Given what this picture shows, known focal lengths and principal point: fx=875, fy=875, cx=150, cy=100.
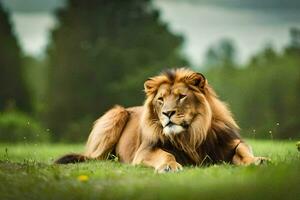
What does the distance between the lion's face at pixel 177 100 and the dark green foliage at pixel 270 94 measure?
19.2 meters

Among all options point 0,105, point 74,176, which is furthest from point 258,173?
point 0,105

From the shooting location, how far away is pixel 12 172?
28.8 feet

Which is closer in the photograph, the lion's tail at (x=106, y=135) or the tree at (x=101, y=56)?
the lion's tail at (x=106, y=135)

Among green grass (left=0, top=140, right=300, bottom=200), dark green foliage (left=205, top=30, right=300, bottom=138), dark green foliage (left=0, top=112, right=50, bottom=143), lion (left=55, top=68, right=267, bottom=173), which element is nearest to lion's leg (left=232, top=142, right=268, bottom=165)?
lion (left=55, top=68, right=267, bottom=173)

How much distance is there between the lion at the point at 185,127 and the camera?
400 inches

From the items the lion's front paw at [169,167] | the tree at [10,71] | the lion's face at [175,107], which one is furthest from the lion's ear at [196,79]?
the tree at [10,71]

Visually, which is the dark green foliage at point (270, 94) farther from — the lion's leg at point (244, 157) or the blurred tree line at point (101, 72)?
the lion's leg at point (244, 157)

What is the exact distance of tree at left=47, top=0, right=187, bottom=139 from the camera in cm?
3712

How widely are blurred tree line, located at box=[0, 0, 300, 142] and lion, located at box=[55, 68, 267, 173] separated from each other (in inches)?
925

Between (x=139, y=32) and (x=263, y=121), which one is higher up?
(x=139, y=32)

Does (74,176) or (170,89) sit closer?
(74,176)

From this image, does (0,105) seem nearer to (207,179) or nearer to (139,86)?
(139,86)

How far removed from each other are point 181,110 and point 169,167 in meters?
0.77

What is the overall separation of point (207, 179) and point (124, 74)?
Answer: 95.5 ft
